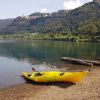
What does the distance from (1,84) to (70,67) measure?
2125 centimetres

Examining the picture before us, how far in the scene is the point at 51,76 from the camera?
42.9 m

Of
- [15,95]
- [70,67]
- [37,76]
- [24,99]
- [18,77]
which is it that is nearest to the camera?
[24,99]

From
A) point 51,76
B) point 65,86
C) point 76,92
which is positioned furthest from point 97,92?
point 51,76

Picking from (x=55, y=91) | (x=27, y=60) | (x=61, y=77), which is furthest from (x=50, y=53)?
(x=55, y=91)

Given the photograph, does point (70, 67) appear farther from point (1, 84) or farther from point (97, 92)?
point (97, 92)

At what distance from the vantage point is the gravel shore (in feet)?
115

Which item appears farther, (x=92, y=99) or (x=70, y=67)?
(x=70, y=67)

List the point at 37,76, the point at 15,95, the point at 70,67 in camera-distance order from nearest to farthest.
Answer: the point at 15,95 < the point at 37,76 < the point at 70,67

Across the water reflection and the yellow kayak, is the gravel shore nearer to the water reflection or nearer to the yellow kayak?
the yellow kayak

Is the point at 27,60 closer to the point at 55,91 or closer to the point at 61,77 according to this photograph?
the point at 61,77

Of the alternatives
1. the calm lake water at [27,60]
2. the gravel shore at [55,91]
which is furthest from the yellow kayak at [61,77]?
the calm lake water at [27,60]

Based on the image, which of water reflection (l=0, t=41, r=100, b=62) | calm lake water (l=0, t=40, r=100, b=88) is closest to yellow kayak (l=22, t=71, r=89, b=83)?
calm lake water (l=0, t=40, r=100, b=88)

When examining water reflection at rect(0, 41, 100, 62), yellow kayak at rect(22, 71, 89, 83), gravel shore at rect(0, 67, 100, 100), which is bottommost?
water reflection at rect(0, 41, 100, 62)

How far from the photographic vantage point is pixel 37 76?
4556cm
